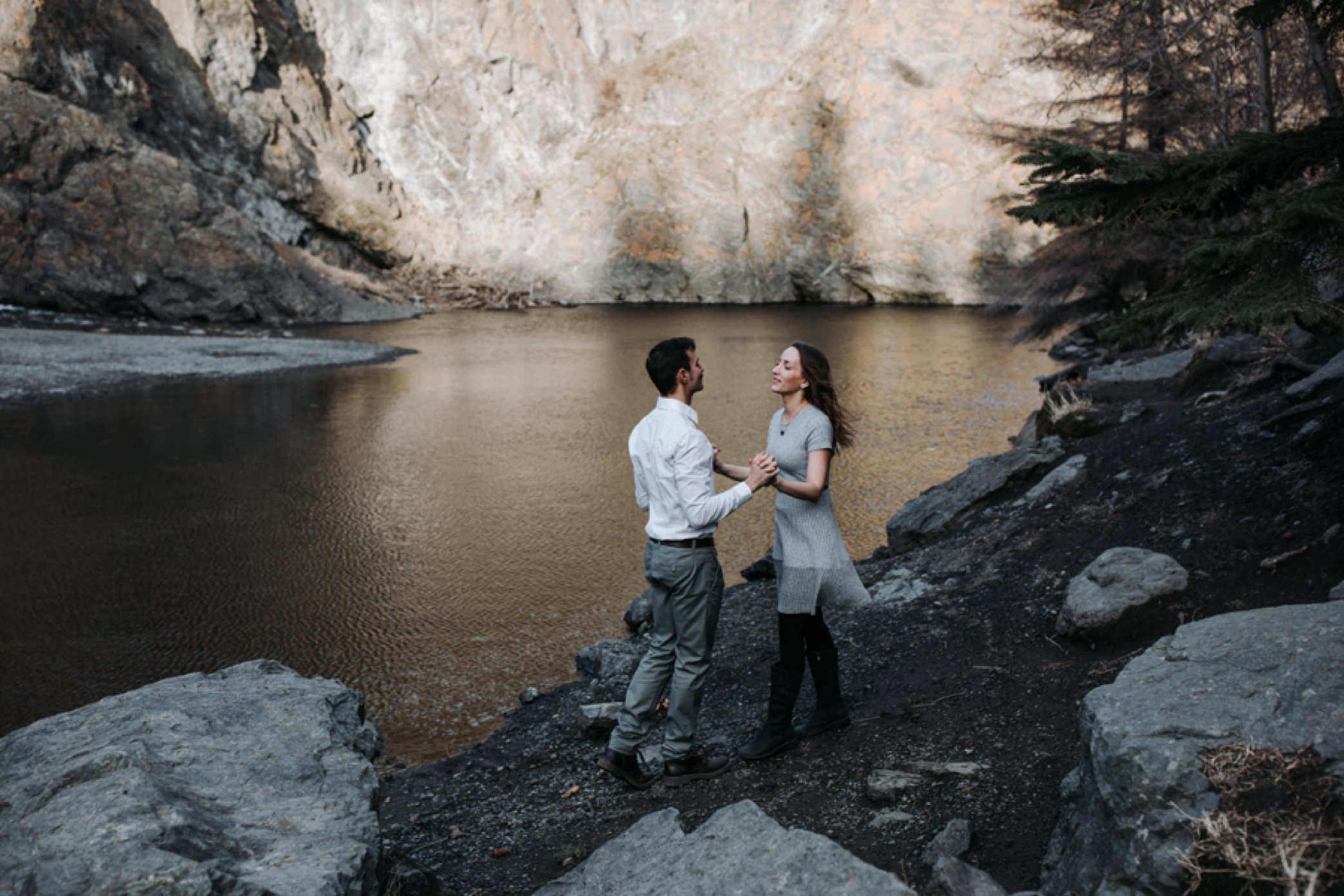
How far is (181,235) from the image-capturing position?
1094 inches

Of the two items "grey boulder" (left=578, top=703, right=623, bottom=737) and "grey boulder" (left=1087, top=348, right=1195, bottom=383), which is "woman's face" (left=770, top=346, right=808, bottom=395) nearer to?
"grey boulder" (left=578, top=703, right=623, bottom=737)

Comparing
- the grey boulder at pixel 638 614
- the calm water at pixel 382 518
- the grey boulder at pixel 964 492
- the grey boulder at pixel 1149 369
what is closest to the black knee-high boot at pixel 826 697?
the calm water at pixel 382 518

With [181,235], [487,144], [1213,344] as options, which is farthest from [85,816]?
[487,144]

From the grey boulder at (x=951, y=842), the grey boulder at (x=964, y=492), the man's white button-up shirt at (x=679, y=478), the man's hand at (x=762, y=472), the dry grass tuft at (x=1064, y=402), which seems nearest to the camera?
the grey boulder at (x=951, y=842)

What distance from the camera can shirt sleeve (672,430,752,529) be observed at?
149 inches

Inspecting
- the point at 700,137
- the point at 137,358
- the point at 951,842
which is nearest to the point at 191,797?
the point at 951,842

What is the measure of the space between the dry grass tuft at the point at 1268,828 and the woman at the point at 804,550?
1.64 meters

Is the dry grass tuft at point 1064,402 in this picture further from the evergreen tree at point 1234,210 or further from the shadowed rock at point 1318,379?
the evergreen tree at point 1234,210

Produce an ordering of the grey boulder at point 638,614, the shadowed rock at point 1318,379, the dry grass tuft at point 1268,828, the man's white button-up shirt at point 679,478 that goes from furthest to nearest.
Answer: the grey boulder at point 638,614
the shadowed rock at point 1318,379
the man's white button-up shirt at point 679,478
the dry grass tuft at point 1268,828

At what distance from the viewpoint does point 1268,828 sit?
2.28m

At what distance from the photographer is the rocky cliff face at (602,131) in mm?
37344

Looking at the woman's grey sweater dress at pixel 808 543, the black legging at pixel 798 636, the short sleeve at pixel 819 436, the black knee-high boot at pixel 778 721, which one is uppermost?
the short sleeve at pixel 819 436

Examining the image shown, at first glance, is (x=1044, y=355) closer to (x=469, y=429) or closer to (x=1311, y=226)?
(x=469, y=429)

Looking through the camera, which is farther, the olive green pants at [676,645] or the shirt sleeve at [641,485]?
the shirt sleeve at [641,485]
